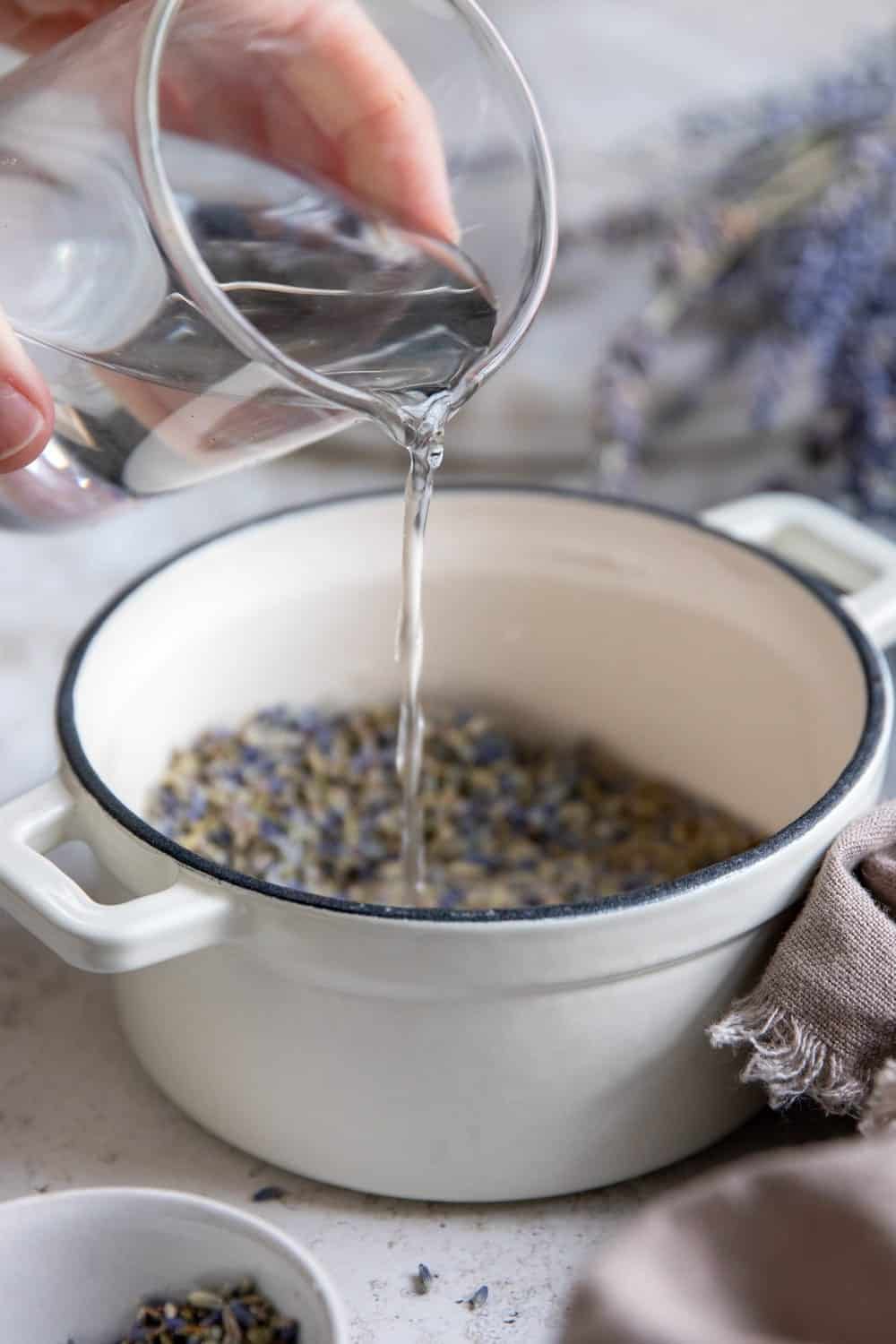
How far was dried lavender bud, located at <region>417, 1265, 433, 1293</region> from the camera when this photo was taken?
589 millimetres

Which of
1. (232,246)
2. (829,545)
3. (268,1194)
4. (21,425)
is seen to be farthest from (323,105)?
(268,1194)

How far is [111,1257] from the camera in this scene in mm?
562

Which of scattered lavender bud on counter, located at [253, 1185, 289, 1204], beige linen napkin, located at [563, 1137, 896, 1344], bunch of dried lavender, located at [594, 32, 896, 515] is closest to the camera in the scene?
beige linen napkin, located at [563, 1137, 896, 1344]

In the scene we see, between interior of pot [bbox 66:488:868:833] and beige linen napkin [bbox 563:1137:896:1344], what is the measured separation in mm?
332

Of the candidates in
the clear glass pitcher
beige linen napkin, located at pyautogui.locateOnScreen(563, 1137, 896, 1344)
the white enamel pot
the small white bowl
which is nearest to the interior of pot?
the white enamel pot

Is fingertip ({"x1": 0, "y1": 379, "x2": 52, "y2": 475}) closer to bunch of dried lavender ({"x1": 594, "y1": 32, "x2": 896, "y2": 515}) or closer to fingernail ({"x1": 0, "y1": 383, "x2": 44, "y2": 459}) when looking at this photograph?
fingernail ({"x1": 0, "y1": 383, "x2": 44, "y2": 459})

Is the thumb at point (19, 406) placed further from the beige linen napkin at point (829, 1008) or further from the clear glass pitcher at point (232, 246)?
the beige linen napkin at point (829, 1008)

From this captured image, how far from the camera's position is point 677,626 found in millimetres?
825

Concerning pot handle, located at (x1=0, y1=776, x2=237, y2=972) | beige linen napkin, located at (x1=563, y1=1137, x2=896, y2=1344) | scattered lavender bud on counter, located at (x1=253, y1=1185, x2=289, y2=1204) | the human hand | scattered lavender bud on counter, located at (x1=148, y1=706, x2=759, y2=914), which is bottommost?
scattered lavender bud on counter, located at (x1=148, y1=706, x2=759, y2=914)

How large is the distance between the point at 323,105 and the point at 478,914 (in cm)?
35

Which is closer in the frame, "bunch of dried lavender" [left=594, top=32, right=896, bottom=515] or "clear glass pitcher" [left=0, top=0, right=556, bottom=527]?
"clear glass pitcher" [left=0, top=0, right=556, bottom=527]

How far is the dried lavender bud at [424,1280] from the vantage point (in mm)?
589

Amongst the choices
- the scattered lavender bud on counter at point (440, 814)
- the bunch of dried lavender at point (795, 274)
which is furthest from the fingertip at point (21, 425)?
the bunch of dried lavender at point (795, 274)

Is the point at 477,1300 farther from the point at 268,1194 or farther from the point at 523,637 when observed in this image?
the point at 523,637
